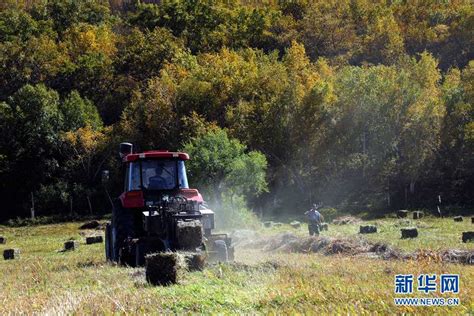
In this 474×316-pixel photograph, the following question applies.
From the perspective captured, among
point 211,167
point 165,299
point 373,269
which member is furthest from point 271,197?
point 165,299

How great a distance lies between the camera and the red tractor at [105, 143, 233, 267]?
Result: 17.2 meters

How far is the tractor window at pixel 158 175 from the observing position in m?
19.6

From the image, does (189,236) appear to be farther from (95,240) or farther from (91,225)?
(91,225)

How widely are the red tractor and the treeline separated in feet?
87.1

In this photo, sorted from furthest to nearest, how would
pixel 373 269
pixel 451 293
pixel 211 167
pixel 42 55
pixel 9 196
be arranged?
pixel 42 55 < pixel 9 196 < pixel 211 167 < pixel 373 269 < pixel 451 293

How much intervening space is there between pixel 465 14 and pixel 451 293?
76.6m

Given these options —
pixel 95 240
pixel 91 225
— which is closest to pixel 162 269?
pixel 95 240

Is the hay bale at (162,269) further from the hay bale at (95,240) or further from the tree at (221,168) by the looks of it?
the tree at (221,168)

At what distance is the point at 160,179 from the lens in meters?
19.6

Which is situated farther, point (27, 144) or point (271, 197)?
point (27, 144)

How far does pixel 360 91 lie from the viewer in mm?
55438

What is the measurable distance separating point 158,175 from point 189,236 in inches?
136

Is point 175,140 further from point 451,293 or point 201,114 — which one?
point 451,293

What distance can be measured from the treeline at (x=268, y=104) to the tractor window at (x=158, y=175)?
26.5 metres
